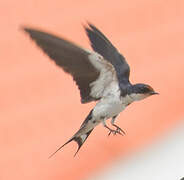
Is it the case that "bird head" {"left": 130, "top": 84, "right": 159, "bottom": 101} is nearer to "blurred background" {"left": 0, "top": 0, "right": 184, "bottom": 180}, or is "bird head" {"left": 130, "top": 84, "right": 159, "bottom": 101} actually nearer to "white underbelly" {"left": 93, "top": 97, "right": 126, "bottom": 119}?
"white underbelly" {"left": 93, "top": 97, "right": 126, "bottom": 119}

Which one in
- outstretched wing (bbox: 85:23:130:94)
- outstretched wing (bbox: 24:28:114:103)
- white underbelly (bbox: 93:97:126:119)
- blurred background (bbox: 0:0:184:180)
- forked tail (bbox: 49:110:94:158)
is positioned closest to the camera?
outstretched wing (bbox: 24:28:114:103)

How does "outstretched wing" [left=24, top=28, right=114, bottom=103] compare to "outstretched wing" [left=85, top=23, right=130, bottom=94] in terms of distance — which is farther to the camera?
"outstretched wing" [left=85, top=23, right=130, bottom=94]

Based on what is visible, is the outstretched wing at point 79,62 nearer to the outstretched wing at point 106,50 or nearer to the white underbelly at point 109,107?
the white underbelly at point 109,107

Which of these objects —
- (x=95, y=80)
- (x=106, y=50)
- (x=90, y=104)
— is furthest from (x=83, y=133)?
(x=90, y=104)

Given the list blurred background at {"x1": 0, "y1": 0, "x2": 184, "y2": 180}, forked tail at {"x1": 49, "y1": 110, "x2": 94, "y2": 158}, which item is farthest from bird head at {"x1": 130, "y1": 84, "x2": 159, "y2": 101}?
blurred background at {"x1": 0, "y1": 0, "x2": 184, "y2": 180}

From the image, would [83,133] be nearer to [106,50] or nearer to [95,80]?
[95,80]

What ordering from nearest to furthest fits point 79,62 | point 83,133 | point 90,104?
point 79,62 < point 83,133 < point 90,104

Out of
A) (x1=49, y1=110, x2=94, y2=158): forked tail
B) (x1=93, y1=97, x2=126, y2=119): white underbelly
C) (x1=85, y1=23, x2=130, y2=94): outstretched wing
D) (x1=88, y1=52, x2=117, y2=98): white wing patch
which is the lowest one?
(x1=93, y1=97, x2=126, y2=119): white underbelly
